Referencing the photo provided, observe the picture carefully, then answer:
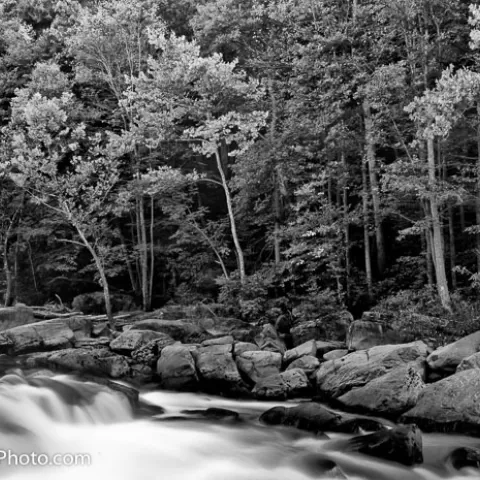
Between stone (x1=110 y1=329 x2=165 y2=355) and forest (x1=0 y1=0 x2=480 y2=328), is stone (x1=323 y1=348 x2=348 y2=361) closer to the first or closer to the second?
forest (x1=0 y1=0 x2=480 y2=328)

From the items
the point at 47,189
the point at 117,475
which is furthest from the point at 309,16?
the point at 117,475

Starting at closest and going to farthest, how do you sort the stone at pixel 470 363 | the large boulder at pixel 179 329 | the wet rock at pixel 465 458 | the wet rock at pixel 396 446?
the wet rock at pixel 396 446 < the wet rock at pixel 465 458 < the stone at pixel 470 363 < the large boulder at pixel 179 329

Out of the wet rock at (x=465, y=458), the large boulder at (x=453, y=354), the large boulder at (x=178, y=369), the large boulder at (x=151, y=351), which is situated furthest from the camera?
the large boulder at (x=151, y=351)

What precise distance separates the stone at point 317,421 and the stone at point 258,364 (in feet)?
8.38

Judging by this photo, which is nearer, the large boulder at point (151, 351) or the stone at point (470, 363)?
the stone at point (470, 363)

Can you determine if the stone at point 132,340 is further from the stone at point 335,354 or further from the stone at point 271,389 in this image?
the stone at point 335,354

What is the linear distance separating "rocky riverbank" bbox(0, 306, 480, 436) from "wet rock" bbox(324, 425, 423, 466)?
45.0 inches

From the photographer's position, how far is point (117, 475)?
550 cm

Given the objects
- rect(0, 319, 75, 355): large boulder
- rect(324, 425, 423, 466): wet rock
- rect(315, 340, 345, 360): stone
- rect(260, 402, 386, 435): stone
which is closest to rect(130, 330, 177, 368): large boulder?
rect(0, 319, 75, 355): large boulder

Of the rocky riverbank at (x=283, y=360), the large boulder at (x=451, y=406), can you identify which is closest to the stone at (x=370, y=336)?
the rocky riverbank at (x=283, y=360)

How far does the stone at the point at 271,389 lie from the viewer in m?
8.77

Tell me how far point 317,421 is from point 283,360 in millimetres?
3453

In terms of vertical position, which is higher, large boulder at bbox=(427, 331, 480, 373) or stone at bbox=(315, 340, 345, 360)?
large boulder at bbox=(427, 331, 480, 373)

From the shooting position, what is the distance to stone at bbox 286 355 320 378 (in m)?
9.46
